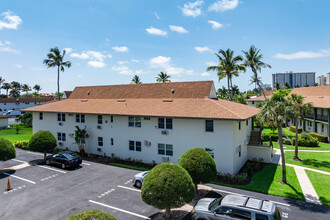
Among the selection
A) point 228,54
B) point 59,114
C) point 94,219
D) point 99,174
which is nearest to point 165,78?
point 228,54

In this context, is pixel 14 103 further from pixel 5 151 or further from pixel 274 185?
pixel 274 185

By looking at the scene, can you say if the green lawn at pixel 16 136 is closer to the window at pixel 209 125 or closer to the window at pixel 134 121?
the window at pixel 134 121

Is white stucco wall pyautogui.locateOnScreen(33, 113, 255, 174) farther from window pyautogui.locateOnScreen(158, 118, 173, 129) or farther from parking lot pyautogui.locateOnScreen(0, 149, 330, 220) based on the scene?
parking lot pyautogui.locateOnScreen(0, 149, 330, 220)

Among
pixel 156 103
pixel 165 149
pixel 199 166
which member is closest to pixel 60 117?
pixel 156 103

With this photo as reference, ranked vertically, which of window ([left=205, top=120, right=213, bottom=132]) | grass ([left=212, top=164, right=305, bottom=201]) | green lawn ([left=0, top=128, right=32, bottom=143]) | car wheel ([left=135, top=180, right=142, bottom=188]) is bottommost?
grass ([left=212, top=164, right=305, bottom=201])

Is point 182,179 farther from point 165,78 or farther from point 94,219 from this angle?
point 165,78

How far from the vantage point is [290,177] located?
18188 mm

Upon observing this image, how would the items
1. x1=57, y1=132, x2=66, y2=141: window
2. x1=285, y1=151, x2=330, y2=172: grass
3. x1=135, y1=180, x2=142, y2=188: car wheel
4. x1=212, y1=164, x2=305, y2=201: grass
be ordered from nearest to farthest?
x1=212, y1=164, x2=305, y2=201: grass, x1=135, y1=180, x2=142, y2=188: car wheel, x1=285, y1=151, x2=330, y2=172: grass, x1=57, y1=132, x2=66, y2=141: window

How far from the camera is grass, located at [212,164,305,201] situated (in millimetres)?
14960

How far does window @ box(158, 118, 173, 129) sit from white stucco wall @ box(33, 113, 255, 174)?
379 mm

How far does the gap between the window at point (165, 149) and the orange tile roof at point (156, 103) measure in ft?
10.9

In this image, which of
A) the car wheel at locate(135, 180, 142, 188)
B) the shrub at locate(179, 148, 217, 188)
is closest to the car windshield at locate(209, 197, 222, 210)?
the shrub at locate(179, 148, 217, 188)

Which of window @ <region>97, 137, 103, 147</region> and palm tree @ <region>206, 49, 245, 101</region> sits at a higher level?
palm tree @ <region>206, 49, 245, 101</region>

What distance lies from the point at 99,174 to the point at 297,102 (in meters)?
23.7
